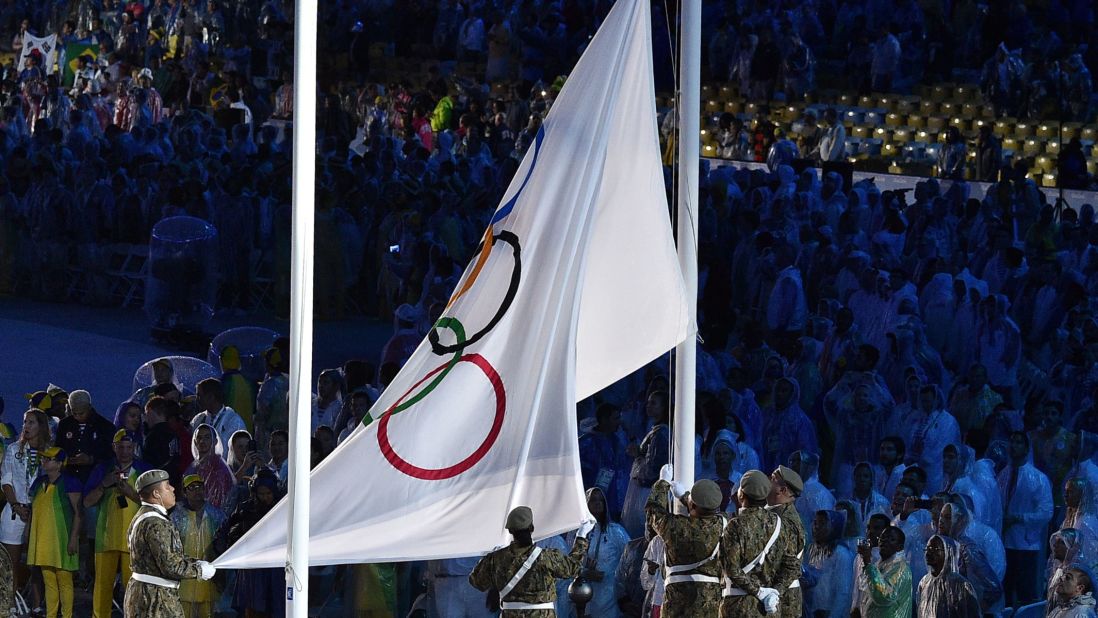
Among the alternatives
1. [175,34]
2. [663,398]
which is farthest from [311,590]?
[175,34]

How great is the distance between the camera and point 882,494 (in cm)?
984

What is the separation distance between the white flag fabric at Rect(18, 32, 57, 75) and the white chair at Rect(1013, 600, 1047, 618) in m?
16.9

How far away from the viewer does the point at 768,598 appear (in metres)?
7.57

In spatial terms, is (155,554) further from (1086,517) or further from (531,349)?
(1086,517)

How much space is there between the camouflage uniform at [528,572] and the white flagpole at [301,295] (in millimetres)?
1595

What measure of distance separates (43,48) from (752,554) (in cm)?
1814

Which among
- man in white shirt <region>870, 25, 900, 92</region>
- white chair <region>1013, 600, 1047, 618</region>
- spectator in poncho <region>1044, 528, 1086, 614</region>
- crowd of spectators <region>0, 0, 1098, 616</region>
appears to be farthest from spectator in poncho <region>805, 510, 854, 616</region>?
man in white shirt <region>870, 25, 900, 92</region>

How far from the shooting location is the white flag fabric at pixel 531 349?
257 inches

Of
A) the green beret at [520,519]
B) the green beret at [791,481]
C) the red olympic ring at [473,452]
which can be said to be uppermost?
the red olympic ring at [473,452]

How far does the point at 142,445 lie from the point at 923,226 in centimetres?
695

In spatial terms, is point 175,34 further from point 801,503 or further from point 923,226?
point 801,503

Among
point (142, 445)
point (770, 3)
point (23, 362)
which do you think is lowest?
point (23, 362)

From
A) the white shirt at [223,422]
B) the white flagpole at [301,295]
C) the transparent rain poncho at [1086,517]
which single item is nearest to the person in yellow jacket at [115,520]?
the white shirt at [223,422]

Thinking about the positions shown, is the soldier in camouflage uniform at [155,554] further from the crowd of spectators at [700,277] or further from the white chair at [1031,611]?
the white chair at [1031,611]
